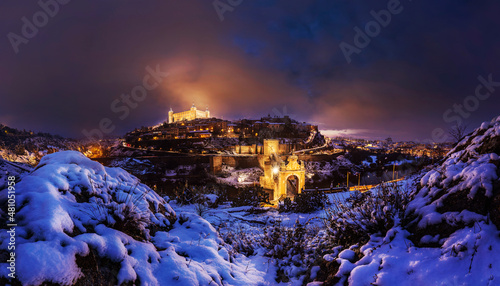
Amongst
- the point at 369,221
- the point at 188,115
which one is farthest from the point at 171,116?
the point at 369,221

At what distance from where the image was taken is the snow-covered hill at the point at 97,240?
1739 mm

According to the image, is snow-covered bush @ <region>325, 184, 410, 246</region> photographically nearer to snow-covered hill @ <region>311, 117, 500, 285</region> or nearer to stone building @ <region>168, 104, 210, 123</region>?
snow-covered hill @ <region>311, 117, 500, 285</region>

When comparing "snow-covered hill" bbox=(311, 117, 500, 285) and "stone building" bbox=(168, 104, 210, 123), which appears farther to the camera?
"stone building" bbox=(168, 104, 210, 123)

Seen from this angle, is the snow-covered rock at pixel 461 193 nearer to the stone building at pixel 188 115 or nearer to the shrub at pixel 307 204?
the shrub at pixel 307 204

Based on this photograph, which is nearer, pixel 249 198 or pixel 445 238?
pixel 445 238

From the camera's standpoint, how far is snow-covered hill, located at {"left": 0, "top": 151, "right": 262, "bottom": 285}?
174 centimetres

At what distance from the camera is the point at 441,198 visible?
2.89 m

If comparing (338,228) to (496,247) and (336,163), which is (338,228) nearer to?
(496,247)

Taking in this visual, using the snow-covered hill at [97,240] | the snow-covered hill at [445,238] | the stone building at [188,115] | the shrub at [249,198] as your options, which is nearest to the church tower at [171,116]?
the stone building at [188,115]

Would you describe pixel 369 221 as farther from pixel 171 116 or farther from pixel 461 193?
pixel 171 116

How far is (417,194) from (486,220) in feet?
4.60

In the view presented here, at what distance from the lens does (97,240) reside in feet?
7.37

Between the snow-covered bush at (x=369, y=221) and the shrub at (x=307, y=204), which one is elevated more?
the snow-covered bush at (x=369, y=221)

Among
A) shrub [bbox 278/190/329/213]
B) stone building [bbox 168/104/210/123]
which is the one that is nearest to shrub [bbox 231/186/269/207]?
shrub [bbox 278/190/329/213]
